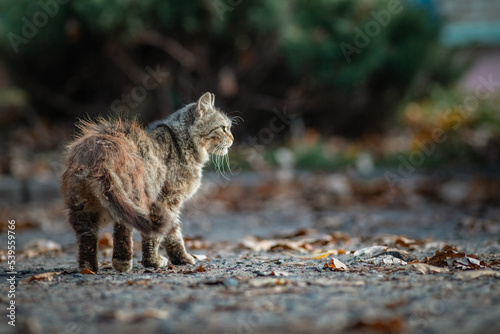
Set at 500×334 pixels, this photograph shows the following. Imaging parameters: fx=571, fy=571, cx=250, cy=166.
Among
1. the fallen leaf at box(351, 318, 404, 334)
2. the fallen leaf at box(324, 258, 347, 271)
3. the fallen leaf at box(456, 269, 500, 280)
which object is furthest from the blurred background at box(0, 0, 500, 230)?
the fallen leaf at box(351, 318, 404, 334)

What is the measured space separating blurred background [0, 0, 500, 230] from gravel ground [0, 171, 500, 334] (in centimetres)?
396

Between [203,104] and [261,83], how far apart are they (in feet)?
22.2

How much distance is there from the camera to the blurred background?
956 centimetres

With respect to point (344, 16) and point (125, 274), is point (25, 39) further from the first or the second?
point (125, 274)

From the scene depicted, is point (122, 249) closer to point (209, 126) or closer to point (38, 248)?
point (209, 126)

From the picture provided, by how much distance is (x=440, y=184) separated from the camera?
328 inches

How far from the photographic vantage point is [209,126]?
4.45 meters

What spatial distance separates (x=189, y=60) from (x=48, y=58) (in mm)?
2781

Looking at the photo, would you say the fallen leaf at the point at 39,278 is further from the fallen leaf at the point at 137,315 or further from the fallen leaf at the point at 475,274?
the fallen leaf at the point at 475,274

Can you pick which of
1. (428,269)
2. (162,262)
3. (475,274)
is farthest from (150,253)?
(475,274)

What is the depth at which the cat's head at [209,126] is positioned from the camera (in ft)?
14.4

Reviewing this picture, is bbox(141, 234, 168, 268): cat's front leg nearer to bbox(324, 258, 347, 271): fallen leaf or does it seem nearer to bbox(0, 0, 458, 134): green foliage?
bbox(324, 258, 347, 271): fallen leaf

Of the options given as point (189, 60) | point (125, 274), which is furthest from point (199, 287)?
point (189, 60)

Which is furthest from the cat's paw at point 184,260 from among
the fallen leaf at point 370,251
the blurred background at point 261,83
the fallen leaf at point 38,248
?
the blurred background at point 261,83
